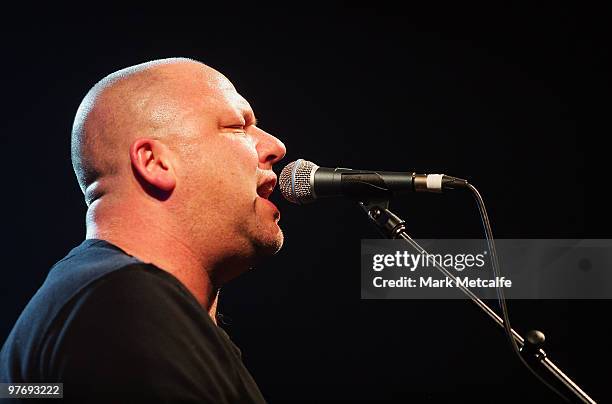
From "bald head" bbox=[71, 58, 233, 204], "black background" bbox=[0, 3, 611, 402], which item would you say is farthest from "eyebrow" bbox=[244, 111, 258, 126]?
"black background" bbox=[0, 3, 611, 402]

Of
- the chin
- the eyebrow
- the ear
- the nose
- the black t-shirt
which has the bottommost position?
the black t-shirt

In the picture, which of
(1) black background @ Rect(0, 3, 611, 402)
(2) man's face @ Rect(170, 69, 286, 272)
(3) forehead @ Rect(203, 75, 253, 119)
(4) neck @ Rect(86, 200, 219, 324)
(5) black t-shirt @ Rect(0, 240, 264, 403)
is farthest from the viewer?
(1) black background @ Rect(0, 3, 611, 402)

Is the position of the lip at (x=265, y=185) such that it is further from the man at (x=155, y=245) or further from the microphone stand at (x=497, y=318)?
the microphone stand at (x=497, y=318)

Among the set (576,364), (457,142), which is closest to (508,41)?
(457,142)

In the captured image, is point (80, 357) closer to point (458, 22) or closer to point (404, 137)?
point (404, 137)

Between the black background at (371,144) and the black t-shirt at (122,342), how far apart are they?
6.90 feet

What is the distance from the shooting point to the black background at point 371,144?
10.7 feet

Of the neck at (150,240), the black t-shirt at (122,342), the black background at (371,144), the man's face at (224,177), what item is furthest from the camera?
the black background at (371,144)

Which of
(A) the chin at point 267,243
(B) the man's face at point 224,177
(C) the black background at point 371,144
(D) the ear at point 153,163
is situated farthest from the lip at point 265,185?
(C) the black background at point 371,144

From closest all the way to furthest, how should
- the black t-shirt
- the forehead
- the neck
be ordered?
the black t-shirt → the neck → the forehead

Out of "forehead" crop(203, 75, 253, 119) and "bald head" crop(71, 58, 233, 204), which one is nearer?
"bald head" crop(71, 58, 233, 204)

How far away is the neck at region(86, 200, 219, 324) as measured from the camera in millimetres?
1451

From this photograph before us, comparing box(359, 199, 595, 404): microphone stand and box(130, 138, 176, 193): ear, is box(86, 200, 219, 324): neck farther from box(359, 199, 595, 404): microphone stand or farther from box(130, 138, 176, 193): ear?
box(359, 199, 595, 404): microphone stand

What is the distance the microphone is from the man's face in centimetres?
9
